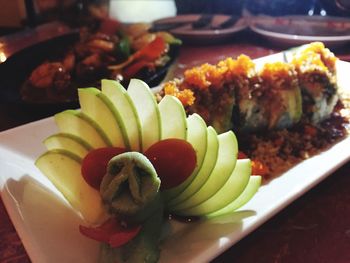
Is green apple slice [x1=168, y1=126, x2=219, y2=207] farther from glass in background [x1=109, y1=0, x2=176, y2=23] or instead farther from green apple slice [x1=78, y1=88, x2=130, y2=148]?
glass in background [x1=109, y1=0, x2=176, y2=23]

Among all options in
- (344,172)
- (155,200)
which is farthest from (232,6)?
(155,200)

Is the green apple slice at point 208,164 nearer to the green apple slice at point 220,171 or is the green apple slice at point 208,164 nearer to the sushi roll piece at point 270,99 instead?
the green apple slice at point 220,171

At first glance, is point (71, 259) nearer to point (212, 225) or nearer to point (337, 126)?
point (212, 225)

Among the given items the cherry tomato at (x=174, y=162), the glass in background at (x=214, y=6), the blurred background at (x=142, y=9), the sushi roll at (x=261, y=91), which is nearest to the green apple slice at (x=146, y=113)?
the cherry tomato at (x=174, y=162)

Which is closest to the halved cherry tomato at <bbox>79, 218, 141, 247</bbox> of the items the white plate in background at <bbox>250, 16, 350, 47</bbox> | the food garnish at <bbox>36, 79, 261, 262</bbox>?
the food garnish at <bbox>36, 79, 261, 262</bbox>

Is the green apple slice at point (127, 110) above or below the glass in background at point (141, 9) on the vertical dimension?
above
